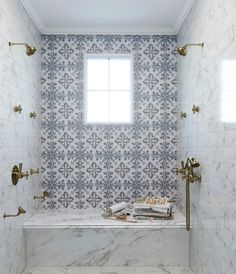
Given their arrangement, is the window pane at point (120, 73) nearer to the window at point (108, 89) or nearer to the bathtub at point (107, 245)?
the window at point (108, 89)

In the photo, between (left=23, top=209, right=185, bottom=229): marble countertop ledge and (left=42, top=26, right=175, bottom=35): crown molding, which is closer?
(left=23, top=209, right=185, bottom=229): marble countertop ledge

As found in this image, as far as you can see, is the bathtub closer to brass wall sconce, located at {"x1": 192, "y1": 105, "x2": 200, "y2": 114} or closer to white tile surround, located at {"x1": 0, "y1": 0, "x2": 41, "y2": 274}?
white tile surround, located at {"x1": 0, "y1": 0, "x2": 41, "y2": 274}

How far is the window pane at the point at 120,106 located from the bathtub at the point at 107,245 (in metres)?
1.26

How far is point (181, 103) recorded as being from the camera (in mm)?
3447

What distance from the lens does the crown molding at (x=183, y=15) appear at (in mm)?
2964

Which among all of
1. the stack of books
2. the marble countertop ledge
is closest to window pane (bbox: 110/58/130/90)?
the stack of books

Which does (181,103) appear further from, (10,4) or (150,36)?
(10,4)

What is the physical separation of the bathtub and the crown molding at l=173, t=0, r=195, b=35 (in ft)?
6.39

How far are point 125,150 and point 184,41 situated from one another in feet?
4.20

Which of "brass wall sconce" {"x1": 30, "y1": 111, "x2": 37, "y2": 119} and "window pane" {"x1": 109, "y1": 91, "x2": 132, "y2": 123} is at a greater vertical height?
"window pane" {"x1": 109, "y1": 91, "x2": 132, "y2": 123}

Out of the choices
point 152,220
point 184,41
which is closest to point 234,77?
point 184,41

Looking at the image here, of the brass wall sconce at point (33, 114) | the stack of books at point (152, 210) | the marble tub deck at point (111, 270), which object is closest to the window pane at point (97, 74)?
the brass wall sconce at point (33, 114)

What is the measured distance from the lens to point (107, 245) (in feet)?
9.81

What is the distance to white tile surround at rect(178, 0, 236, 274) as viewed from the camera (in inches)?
77.7
